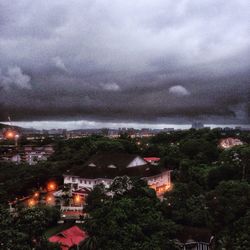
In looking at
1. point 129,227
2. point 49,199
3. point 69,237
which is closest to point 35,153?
point 49,199

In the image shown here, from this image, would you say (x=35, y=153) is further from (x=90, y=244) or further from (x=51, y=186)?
(x=90, y=244)

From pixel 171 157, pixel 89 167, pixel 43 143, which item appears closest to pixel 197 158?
pixel 171 157

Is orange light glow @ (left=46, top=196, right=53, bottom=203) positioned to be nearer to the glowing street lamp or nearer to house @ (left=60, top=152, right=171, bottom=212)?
house @ (left=60, top=152, right=171, bottom=212)

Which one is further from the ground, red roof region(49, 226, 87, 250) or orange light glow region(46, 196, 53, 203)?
red roof region(49, 226, 87, 250)

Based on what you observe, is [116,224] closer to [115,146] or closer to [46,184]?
[46,184]

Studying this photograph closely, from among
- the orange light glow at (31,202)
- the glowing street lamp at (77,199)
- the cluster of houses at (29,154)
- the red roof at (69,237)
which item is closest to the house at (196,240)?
the red roof at (69,237)

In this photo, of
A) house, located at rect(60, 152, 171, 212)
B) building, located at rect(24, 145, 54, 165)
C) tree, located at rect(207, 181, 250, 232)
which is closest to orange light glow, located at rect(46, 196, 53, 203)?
house, located at rect(60, 152, 171, 212)

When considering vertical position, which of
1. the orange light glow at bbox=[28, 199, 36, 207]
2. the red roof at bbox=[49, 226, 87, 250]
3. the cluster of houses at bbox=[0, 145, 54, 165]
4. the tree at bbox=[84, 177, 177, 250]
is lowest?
the orange light glow at bbox=[28, 199, 36, 207]

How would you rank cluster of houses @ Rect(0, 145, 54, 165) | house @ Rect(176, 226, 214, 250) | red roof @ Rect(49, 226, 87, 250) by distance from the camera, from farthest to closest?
1. cluster of houses @ Rect(0, 145, 54, 165)
2. red roof @ Rect(49, 226, 87, 250)
3. house @ Rect(176, 226, 214, 250)
